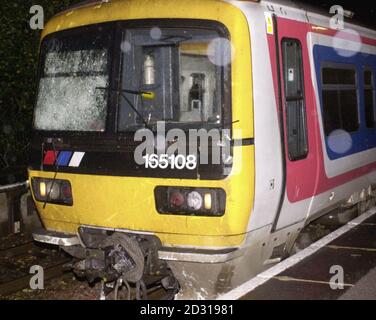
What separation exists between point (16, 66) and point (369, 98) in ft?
20.5

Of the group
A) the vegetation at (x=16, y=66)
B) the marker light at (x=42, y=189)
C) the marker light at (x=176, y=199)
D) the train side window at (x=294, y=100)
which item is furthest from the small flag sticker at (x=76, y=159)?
the vegetation at (x=16, y=66)

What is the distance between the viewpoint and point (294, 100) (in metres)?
5.18

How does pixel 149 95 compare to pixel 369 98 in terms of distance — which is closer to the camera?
pixel 149 95

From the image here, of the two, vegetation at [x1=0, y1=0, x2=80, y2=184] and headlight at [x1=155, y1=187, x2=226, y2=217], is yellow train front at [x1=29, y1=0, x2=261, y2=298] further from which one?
vegetation at [x1=0, y1=0, x2=80, y2=184]

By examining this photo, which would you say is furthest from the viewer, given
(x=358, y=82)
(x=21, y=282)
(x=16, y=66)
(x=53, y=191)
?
(x=16, y=66)

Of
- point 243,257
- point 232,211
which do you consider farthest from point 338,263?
point 232,211

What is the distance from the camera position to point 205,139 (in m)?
4.32

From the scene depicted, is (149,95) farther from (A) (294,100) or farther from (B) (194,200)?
(A) (294,100)

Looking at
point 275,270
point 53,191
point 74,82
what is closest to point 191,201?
point 275,270

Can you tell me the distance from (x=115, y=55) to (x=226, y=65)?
1.01 meters

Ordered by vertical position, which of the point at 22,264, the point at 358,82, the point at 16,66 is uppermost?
the point at 16,66

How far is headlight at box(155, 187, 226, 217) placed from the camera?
14.1 ft

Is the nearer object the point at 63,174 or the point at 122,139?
the point at 122,139

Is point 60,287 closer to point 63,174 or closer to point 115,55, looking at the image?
point 63,174
